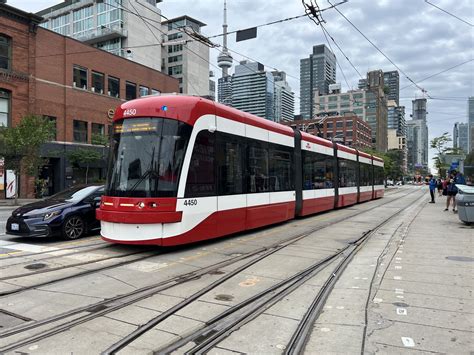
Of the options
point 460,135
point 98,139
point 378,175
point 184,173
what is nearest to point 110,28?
point 98,139

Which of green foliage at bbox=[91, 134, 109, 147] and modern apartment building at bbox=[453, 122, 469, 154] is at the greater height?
modern apartment building at bbox=[453, 122, 469, 154]

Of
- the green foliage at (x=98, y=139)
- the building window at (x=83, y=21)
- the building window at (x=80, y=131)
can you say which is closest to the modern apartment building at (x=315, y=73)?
the green foliage at (x=98, y=139)

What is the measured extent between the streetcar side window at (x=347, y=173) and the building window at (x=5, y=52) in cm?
2558

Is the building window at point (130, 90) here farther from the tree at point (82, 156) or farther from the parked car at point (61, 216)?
the parked car at point (61, 216)

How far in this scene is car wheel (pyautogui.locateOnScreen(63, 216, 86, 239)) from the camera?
32.6 feet

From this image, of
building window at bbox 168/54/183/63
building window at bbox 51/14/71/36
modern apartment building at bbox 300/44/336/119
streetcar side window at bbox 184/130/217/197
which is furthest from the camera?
building window at bbox 168/54/183/63

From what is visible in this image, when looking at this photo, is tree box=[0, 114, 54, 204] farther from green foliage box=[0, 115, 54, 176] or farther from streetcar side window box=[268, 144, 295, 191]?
streetcar side window box=[268, 144, 295, 191]

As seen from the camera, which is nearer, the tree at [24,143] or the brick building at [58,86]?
the tree at [24,143]

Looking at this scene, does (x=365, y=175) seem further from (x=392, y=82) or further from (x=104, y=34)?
(x=104, y=34)

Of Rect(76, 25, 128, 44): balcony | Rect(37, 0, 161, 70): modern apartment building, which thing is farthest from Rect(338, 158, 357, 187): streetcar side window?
Rect(76, 25, 128, 44): balcony

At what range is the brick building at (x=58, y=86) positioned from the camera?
30422mm

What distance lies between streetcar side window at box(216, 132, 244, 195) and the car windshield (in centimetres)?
373

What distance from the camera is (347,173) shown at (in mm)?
22016

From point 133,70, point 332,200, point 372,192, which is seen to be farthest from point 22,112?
point 372,192
